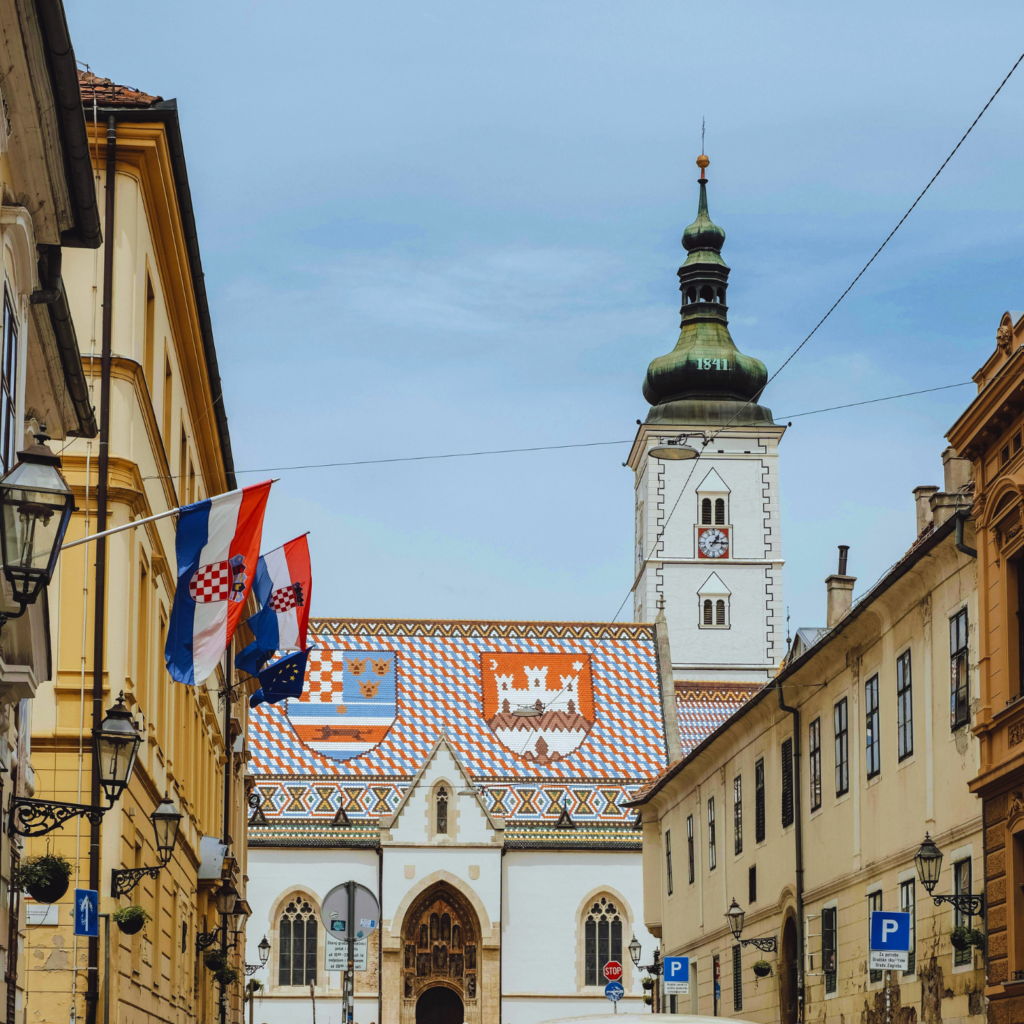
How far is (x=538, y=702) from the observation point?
66312mm

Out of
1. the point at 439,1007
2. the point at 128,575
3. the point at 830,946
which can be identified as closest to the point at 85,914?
the point at 128,575

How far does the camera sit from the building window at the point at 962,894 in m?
20.2

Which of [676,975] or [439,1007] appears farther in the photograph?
[439,1007]

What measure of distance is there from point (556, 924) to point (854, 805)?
118 ft

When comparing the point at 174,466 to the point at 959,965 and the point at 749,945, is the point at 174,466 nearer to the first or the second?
the point at 959,965

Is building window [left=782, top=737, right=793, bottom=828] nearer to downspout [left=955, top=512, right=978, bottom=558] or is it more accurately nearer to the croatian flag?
downspout [left=955, top=512, right=978, bottom=558]

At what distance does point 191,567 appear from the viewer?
16.9m

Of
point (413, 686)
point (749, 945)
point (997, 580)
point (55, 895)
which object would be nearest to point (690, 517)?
point (413, 686)

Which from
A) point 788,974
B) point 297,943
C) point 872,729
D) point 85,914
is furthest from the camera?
point 297,943

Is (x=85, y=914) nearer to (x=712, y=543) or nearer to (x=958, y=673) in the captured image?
→ (x=958, y=673)

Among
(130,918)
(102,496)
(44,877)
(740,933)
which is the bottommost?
(740,933)

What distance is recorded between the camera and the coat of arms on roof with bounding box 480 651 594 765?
6500cm

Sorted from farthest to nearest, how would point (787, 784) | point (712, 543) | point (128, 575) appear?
point (712, 543) → point (787, 784) → point (128, 575)

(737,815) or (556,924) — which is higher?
(737,815)
